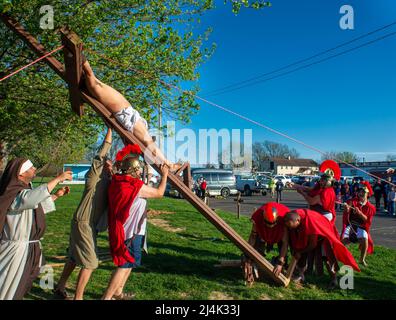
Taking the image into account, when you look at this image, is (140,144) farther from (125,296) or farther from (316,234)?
(316,234)

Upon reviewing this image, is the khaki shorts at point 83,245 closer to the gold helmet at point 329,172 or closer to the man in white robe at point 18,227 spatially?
the man in white robe at point 18,227

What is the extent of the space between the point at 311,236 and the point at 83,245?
3.35m

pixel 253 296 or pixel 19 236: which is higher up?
pixel 19 236

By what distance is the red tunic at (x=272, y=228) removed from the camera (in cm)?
564

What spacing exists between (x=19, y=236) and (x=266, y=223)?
11.6 ft

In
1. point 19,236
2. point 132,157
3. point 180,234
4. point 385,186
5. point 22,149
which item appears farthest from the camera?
point 385,186

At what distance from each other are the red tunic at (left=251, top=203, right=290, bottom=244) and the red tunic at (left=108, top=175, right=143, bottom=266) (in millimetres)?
2305

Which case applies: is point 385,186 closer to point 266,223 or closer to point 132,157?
point 266,223

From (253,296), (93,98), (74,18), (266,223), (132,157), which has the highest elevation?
(74,18)

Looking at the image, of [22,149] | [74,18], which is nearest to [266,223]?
[74,18]

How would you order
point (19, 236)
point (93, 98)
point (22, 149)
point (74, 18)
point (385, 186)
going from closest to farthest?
point (19, 236) → point (93, 98) → point (74, 18) → point (22, 149) → point (385, 186)

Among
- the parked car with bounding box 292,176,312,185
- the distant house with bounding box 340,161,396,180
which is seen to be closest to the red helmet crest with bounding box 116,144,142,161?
the distant house with bounding box 340,161,396,180

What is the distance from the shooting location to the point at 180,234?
9961mm
